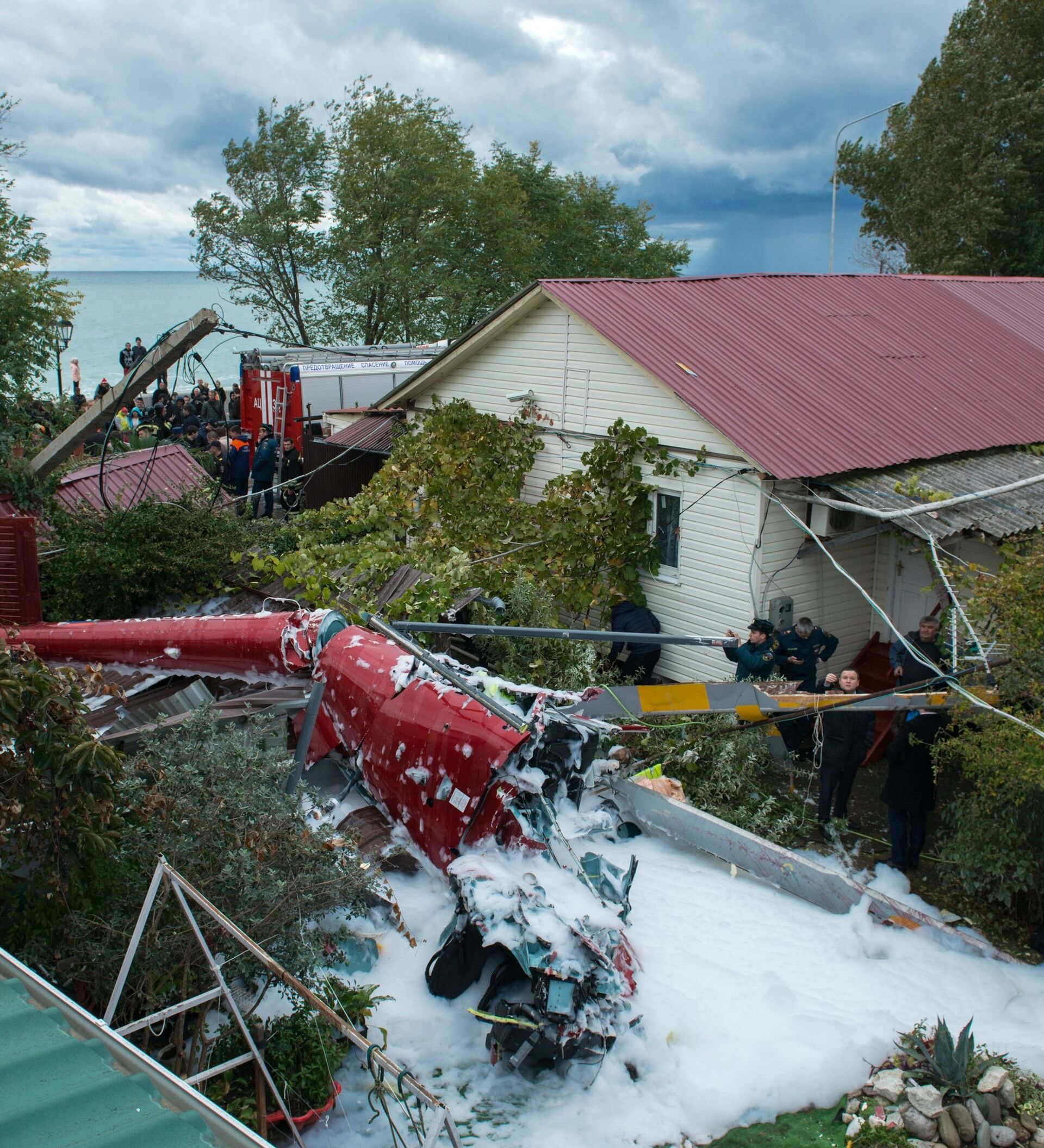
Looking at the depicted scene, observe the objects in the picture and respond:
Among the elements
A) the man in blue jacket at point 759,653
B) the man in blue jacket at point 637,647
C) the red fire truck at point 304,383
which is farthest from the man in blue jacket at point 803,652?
the red fire truck at point 304,383

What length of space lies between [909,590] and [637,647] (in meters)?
3.49

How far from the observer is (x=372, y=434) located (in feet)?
56.1

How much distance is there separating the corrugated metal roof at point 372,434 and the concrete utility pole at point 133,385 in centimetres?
501

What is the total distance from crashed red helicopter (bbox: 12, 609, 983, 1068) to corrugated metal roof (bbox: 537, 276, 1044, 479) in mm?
4502

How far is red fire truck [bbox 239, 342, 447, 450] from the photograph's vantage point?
21875 millimetres

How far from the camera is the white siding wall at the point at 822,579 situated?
1096 centimetres

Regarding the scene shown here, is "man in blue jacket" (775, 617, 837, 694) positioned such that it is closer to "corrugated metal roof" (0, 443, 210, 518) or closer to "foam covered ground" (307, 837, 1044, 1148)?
"foam covered ground" (307, 837, 1044, 1148)

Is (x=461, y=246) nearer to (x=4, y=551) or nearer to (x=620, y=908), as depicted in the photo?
(x=4, y=551)

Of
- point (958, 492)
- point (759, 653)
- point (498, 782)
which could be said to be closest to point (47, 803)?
point (498, 782)

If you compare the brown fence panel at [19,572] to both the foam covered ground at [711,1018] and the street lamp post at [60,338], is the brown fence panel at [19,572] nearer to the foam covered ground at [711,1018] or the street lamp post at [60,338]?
the street lamp post at [60,338]

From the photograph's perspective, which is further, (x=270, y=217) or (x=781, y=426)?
(x=270, y=217)

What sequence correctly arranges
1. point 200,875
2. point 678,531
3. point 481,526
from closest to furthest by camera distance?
point 200,875 → point 678,531 → point 481,526

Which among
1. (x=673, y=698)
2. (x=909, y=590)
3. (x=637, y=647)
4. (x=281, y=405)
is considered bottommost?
(x=637, y=647)

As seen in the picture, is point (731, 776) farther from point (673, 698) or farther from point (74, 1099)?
point (74, 1099)
